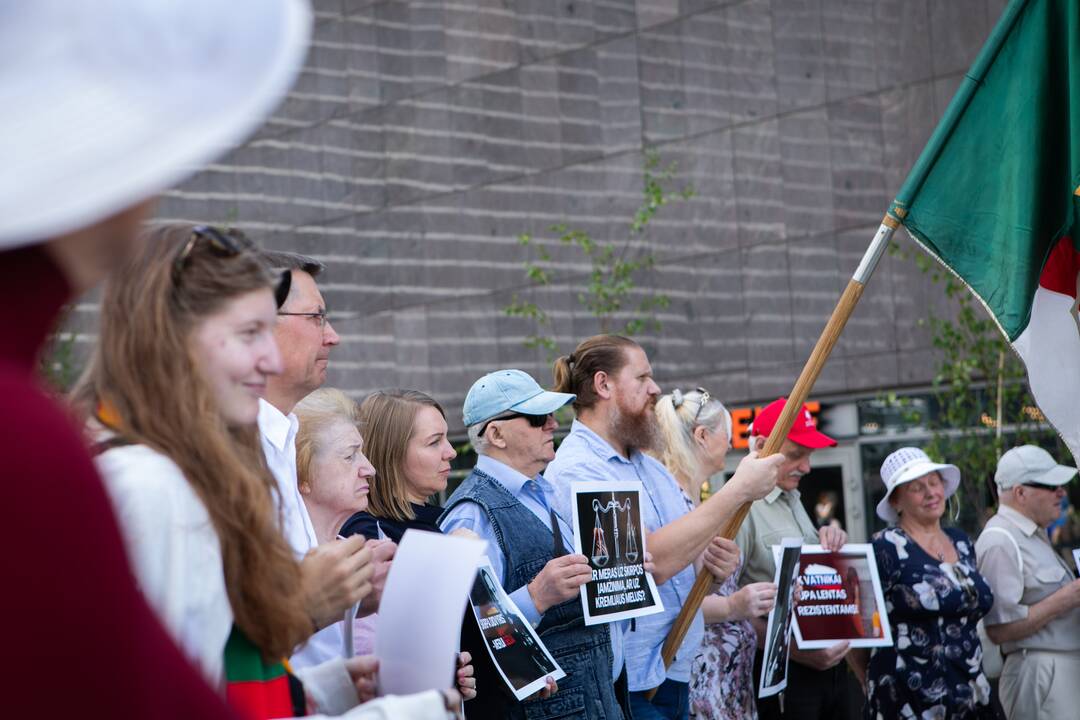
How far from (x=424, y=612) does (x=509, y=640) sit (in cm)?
161

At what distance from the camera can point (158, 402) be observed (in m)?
1.74

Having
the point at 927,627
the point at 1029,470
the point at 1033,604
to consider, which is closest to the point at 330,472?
the point at 927,627

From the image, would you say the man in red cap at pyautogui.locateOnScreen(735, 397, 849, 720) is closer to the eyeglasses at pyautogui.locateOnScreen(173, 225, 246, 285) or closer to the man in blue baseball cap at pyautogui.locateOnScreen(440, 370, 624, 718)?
the man in blue baseball cap at pyautogui.locateOnScreen(440, 370, 624, 718)

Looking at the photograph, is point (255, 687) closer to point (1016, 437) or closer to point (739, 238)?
point (1016, 437)

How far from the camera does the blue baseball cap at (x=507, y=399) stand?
4734 mm

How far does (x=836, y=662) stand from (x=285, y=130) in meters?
13.8

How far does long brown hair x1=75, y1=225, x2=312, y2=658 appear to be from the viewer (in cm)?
173

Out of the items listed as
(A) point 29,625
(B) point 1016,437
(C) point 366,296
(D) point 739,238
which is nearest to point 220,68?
(A) point 29,625

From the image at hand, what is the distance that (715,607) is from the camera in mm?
5762

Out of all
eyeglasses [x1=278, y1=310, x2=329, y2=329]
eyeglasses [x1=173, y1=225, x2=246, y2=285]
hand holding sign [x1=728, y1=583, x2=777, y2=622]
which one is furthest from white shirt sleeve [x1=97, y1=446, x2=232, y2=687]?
hand holding sign [x1=728, y1=583, x2=777, y2=622]

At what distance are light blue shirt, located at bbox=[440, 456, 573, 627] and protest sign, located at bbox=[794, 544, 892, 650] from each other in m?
1.86

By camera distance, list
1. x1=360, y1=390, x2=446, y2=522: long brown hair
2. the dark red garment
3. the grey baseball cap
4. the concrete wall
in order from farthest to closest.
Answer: the concrete wall, the grey baseball cap, x1=360, y1=390, x2=446, y2=522: long brown hair, the dark red garment

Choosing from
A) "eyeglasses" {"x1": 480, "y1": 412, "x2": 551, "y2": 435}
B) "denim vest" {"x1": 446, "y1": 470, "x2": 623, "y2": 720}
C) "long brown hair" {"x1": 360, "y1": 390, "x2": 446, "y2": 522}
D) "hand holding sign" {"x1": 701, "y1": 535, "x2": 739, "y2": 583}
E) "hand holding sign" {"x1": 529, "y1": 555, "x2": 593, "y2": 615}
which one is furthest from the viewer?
"hand holding sign" {"x1": 701, "y1": 535, "x2": 739, "y2": 583}

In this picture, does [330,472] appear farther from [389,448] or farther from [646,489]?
[646,489]
